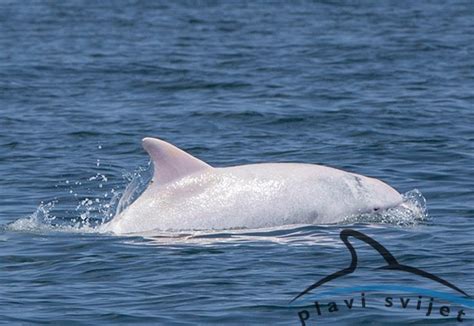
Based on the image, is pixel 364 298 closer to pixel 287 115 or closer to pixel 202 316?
pixel 202 316

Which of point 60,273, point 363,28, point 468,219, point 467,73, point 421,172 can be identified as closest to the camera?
point 60,273

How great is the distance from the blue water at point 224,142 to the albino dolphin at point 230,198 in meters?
0.32

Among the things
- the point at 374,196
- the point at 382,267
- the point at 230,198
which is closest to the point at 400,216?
the point at 374,196

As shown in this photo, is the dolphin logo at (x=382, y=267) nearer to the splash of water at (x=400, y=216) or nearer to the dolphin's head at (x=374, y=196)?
the splash of water at (x=400, y=216)

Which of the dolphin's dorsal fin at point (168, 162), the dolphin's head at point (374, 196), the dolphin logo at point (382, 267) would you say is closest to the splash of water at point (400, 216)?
the dolphin's head at point (374, 196)

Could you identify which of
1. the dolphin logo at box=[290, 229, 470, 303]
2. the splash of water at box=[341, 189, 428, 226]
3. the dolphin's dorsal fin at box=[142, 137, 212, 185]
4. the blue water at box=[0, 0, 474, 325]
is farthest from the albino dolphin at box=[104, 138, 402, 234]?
the dolphin logo at box=[290, 229, 470, 303]

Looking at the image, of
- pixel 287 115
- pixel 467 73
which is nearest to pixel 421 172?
pixel 287 115

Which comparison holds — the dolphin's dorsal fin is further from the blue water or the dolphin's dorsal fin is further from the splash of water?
the splash of water

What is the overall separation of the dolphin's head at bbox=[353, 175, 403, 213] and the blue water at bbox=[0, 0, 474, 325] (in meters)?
0.48

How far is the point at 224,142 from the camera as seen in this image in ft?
79.5

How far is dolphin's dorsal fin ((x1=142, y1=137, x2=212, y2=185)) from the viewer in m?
16.2

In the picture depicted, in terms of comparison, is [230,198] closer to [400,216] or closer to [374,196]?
[374,196]

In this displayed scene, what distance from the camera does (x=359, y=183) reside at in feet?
57.6

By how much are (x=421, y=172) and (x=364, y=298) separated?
25.6 feet
